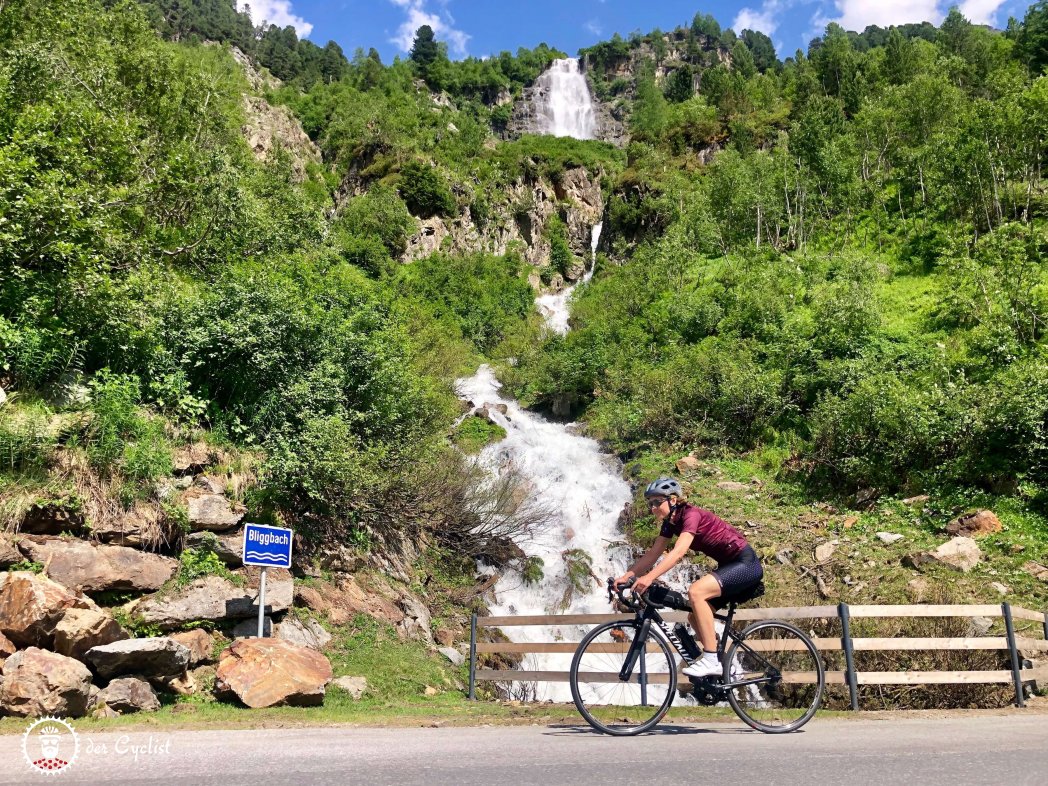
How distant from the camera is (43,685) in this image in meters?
6.71

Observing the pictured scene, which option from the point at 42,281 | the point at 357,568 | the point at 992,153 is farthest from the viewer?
the point at 992,153

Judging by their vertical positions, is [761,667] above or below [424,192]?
below

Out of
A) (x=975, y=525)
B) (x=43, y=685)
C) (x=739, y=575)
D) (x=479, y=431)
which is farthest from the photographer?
(x=479, y=431)

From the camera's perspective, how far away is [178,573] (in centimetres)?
994

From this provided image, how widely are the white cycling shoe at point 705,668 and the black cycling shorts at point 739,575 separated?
55cm

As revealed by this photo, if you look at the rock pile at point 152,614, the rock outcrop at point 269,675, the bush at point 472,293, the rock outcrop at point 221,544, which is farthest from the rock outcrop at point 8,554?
the bush at point 472,293

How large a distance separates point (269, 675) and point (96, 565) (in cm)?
310

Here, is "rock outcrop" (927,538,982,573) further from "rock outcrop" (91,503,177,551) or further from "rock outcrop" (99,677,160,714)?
"rock outcrop" (91,503,177,551)

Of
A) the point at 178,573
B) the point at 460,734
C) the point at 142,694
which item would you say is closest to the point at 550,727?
the point at 460,734

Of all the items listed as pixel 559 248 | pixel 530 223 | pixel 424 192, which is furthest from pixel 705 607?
pixel 530 223

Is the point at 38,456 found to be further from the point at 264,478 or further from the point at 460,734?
the point at 460,734

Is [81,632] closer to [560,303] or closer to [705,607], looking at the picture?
[705,607]

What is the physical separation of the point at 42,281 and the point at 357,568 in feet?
24.8

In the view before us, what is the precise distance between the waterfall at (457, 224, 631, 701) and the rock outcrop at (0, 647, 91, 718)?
8.31 m
